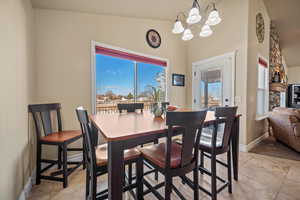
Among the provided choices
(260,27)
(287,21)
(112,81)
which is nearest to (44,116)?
(112,81)

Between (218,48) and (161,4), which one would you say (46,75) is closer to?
(161,4)

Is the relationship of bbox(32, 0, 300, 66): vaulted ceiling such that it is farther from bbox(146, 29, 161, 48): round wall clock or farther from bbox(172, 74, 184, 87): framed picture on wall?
bbox(172, 74, 184, 87): framed picture on wall

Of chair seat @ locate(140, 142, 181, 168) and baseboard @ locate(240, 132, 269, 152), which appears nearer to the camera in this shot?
chair seat @ locate(140, 142, 181, 168)

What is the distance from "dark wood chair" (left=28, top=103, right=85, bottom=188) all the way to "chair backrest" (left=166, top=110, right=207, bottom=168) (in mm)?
1362

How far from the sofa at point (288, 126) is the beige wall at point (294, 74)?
18.8 ft

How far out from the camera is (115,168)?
0.92 meters

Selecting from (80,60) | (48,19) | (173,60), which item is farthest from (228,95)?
(48,19)

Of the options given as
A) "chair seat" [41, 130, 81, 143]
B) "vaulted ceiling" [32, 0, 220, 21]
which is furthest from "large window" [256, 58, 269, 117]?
"chair seat" [41, 130, 81, 143]

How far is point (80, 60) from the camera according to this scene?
90.4 inches

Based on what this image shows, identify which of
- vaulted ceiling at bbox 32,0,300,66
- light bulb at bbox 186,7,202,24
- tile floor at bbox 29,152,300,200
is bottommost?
tile floor at bbox 29,152,300,200

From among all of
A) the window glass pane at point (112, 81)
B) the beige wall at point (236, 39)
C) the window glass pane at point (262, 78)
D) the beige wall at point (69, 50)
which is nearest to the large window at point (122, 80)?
the window glass pane at point (112, 81)

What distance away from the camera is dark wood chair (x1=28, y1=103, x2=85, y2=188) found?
1.69 meters

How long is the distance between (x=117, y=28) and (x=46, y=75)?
149cm

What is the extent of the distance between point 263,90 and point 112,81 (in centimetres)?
381
